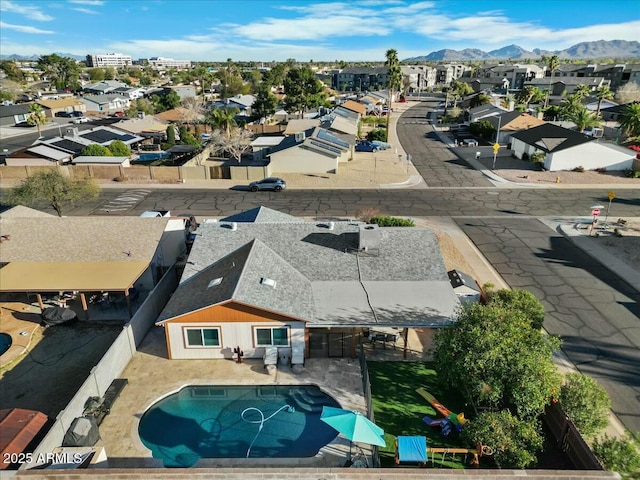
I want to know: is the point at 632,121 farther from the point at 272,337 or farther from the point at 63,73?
the point at 63,73

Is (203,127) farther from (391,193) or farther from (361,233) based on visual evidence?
(361,233)

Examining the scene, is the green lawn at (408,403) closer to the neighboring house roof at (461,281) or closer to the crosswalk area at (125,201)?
the neighboring house roof at (461,281)

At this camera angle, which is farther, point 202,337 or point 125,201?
point 125,201

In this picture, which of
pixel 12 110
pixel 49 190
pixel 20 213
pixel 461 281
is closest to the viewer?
pixel 461 281

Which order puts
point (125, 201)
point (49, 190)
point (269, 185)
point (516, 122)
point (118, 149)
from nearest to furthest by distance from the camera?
point (49, 190) → point (125, 201) → point (269, 185) → point (118, 149) → point (516, 122)

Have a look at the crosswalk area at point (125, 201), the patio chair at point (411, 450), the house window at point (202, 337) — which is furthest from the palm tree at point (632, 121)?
the house window at point (202, 337)

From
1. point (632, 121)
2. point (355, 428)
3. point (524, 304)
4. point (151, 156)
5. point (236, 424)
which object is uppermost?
point (632, 121)

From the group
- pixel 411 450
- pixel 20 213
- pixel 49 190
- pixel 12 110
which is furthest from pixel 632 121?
pixel 12 110

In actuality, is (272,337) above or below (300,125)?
below

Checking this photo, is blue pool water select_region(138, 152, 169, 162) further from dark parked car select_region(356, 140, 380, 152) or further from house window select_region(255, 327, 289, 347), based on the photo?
house window select_region(255, 327, 289, 347)
